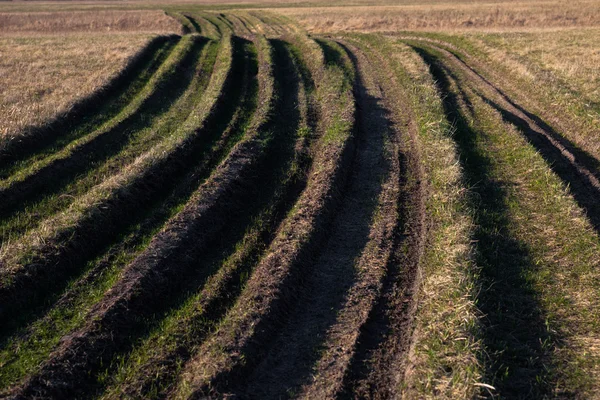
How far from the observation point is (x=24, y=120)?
1694 cm

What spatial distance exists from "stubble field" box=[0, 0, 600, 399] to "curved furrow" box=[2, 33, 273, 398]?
0.14ft

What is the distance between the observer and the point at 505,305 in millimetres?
9047

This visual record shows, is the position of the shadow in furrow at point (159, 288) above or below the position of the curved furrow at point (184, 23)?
below

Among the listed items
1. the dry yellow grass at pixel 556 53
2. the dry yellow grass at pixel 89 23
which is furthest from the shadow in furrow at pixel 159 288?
the dry yellow grass at pixel 89 23

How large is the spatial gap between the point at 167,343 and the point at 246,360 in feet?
5.03

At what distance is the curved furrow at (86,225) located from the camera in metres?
9.48

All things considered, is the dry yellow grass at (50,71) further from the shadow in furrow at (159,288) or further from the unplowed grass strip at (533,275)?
the unplowed grass strip at (533,275)

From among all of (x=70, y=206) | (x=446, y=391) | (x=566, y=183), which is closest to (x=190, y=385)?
(x=446, y=391)

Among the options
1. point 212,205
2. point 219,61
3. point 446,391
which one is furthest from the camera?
point 219,61

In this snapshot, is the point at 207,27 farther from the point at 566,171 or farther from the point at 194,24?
the point at 566,171

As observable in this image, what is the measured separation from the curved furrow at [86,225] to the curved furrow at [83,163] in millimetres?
674

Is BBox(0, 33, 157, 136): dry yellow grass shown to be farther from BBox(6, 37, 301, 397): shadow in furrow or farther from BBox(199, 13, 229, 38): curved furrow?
BBox(199, 13, 229, 38): curved furrow

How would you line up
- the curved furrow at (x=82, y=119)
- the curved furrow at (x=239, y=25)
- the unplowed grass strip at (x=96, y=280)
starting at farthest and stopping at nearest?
the curved furrow at (x=239, y=25) → the curved furrow at (x=82, y=119) → the unplowed grass strip at (x=96, y=280)

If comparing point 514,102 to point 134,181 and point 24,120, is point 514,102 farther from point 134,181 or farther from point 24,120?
point 24,120
